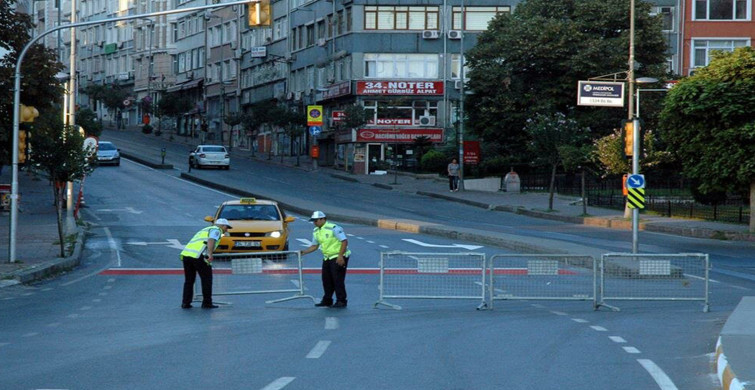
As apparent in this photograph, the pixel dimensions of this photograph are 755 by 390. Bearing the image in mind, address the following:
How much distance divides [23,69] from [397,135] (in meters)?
48.3

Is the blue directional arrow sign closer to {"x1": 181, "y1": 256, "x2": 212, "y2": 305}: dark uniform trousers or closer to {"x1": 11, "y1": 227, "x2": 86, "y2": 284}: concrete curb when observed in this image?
{"x1": 11, "y1": 227, "x2": 86, "y2": 284}: concrete curb

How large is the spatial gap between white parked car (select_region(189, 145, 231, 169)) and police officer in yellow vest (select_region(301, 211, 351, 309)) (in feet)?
191

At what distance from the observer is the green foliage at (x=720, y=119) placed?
127 ft

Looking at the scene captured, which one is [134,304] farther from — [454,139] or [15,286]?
[454,139]

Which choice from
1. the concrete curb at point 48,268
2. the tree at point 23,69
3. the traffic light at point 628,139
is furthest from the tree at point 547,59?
the concrete curb at point 48,268

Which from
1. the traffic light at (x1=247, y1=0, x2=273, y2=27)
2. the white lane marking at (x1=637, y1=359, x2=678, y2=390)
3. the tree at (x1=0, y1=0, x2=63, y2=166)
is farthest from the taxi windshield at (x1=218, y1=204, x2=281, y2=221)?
the white lane marking at (x1=637, y1=359, x2=678, y2=390)

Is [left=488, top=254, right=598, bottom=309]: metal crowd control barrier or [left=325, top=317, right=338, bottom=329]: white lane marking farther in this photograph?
[left=488, top=254, right=598, bottom=309]: metal crowd control barrier

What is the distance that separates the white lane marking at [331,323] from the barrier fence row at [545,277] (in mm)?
2153

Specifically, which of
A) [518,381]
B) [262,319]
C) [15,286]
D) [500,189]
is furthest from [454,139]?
[518,381]

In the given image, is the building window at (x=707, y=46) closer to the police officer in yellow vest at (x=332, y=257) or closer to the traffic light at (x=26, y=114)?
the traffic light at (x=26, y=114)

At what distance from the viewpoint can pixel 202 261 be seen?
773 inches

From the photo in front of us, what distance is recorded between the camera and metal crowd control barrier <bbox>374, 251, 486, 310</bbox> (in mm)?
20188

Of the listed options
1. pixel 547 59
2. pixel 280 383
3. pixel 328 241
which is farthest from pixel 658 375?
pixel 547 59

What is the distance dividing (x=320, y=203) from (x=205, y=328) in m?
38.0
